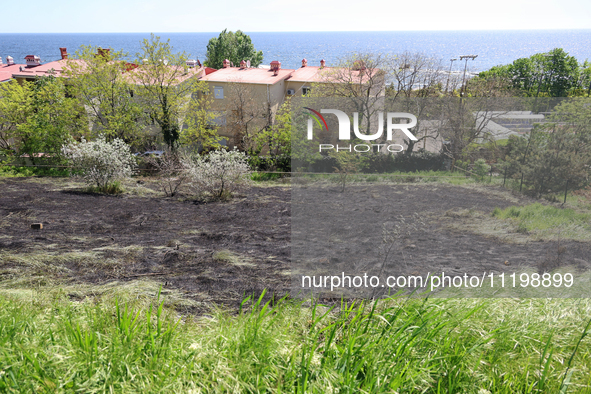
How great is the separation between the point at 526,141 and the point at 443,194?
70.7 inches

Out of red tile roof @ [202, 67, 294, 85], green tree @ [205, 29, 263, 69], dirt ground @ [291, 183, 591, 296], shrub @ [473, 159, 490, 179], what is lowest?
dirt ground @ [291, 183, 591, 296]

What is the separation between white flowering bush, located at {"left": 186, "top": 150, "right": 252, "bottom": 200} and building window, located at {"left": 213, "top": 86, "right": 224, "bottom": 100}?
11.8 m

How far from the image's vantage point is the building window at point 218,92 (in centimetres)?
2255

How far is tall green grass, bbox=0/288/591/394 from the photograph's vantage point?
2.63 m

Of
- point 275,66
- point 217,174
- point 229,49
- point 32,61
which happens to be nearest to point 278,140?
point 217,174

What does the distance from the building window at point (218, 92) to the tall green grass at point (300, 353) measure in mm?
20133

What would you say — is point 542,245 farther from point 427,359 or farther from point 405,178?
point 427,359

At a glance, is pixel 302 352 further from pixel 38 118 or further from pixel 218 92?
pixel 218 92

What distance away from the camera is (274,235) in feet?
26.2

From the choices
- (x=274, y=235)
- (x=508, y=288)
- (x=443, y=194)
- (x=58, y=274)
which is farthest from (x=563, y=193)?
(x=58, y=274)

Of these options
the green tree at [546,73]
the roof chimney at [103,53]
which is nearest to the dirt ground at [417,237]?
the roof chimney at [103,53]

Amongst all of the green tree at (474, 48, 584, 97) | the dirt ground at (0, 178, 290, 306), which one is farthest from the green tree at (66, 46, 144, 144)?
the green tree at (474, 48, 584, 97)

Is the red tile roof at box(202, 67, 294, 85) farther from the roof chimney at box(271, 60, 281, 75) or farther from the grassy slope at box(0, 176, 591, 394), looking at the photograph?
the grassy slope at box(0, 176, 591, 394)

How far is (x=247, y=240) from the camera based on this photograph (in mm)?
7559
